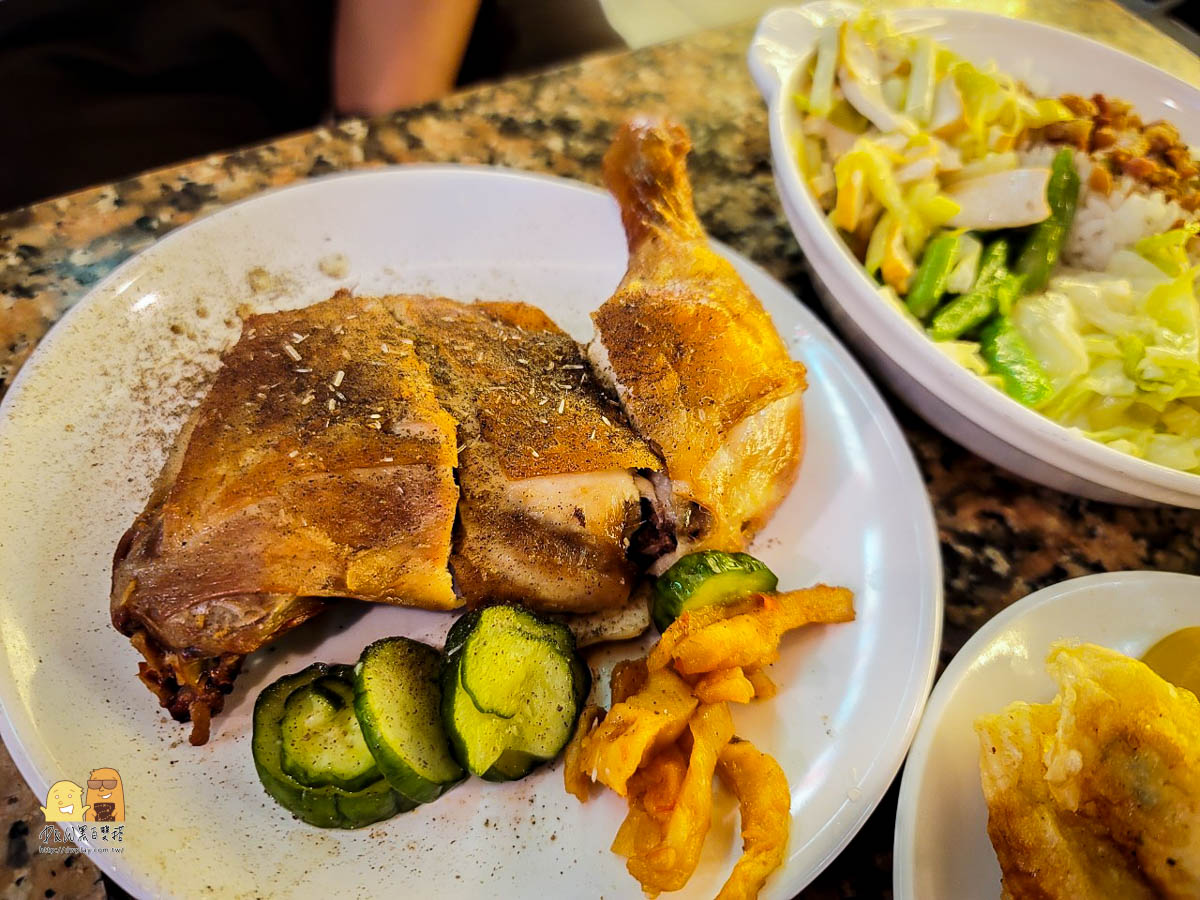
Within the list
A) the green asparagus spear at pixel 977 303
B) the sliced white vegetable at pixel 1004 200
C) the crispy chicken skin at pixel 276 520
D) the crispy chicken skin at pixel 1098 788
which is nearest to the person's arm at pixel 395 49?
the crispy chicken skin at pixel 276 520

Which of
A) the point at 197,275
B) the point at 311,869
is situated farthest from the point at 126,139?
the point at 311,869

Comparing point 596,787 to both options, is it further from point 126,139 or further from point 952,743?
point 126,139

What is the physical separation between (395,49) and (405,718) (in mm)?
1994

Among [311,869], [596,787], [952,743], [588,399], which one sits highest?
[588,399]

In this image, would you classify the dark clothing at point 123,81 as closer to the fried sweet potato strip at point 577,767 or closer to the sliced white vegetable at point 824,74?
the sliced white vegetable at point 824,74

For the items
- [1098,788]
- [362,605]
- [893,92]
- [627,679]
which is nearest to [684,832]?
[627,679]

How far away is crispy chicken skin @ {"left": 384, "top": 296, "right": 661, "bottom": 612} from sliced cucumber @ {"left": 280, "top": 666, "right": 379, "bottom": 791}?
0.27 m

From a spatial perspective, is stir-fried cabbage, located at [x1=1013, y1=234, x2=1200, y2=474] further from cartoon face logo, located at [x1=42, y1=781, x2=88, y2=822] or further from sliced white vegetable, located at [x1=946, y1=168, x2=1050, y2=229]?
cartoon face logo, located at [x1=42, y1=781, x2=88, y2=822]

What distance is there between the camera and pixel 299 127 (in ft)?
A: 8.09

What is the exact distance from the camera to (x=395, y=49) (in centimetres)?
231

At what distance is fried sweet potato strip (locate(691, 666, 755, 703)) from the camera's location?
121 cm

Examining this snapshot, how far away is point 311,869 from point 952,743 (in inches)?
39.4

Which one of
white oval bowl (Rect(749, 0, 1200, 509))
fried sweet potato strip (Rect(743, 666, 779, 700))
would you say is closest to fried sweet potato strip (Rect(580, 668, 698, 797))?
fried sweet potato strip (Rect(743, 666, 779, 700))

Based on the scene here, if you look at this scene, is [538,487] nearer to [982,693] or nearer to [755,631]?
[755,631]
